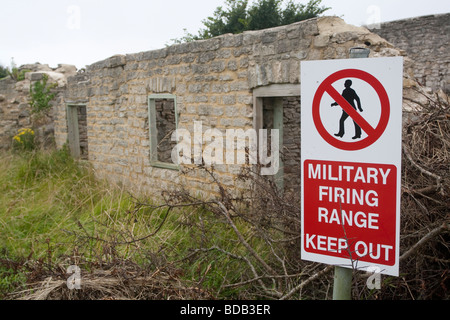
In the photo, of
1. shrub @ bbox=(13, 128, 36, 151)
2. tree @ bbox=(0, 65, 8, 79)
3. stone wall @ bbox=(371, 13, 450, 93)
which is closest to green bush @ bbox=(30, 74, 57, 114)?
shrub @ bbox=(13, 128, 36, 151)

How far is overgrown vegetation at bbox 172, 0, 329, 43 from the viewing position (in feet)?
72.6

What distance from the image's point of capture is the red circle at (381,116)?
191 centimetres

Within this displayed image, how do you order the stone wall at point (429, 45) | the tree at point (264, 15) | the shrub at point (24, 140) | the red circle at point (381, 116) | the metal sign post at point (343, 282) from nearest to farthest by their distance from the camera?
the red circle at point (381, 116)
the metal sign post at point (343, 282)
the shrub at point (24, 140)
the stone wall at point (429, 45)
the tree at point (264, 15)

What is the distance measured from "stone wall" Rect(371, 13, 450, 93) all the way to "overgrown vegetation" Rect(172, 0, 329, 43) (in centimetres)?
1042

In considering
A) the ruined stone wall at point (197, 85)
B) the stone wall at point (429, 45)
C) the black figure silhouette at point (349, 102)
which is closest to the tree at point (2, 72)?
the ruined stone wall at point (197, 85)

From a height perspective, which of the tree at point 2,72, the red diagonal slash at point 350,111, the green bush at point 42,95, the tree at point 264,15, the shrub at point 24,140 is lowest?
the shrub at point 24,140

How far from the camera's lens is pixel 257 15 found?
72.3 feet

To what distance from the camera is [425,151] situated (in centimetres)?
324

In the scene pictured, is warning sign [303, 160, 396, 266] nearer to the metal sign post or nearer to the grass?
the metal sign post

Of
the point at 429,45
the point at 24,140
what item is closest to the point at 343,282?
the point at 24,140

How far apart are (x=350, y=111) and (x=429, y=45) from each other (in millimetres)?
11345

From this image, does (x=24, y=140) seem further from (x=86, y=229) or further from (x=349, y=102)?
(x=349, y=102)

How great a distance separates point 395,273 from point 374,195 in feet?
1.13

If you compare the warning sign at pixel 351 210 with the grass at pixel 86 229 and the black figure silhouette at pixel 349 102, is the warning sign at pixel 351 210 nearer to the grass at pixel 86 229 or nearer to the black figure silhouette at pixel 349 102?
the black figure silhouette at pixel 349 102
